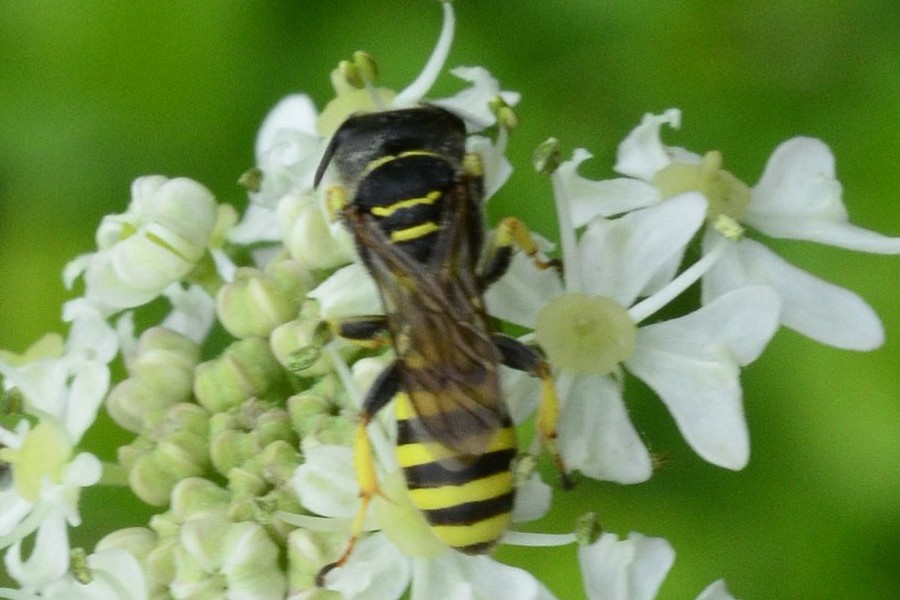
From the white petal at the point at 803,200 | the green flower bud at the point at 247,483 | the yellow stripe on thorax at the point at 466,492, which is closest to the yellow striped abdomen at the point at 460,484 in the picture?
the yellow stripe on thorax at the point at 466,492

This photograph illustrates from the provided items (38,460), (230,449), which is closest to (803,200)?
(230,449)

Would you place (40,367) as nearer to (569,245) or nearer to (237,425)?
(237,425)

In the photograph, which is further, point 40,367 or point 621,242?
point 40,367

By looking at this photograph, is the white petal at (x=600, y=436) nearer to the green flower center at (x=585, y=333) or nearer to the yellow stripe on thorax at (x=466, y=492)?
the green flower center at (x=585, y=333)

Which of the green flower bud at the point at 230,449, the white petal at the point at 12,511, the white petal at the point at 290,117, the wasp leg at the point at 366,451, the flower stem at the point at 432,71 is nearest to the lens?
the wasp leg at the point at 366,451

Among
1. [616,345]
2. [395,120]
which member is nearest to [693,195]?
[616,345]

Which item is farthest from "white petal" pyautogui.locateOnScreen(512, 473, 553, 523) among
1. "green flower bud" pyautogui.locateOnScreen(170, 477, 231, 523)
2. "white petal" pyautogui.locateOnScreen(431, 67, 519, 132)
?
"white petal" pyautogui.locateOnScreen(431, 67, 519, 132)
